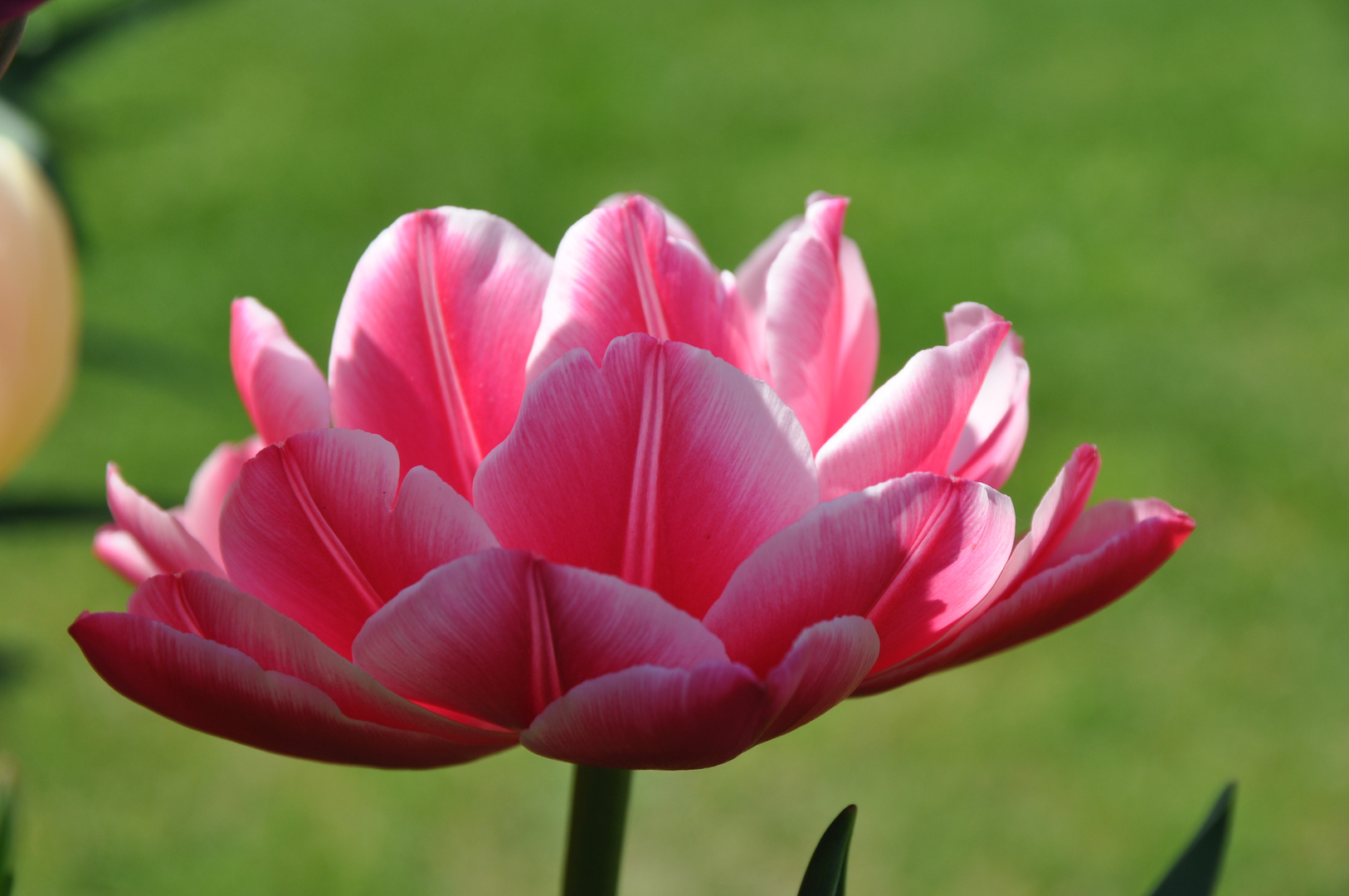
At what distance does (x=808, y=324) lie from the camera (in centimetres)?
34

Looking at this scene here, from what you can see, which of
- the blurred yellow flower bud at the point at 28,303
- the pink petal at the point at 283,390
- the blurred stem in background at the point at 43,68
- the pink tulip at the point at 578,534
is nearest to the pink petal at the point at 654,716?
the pink tulip at the point at 578,534

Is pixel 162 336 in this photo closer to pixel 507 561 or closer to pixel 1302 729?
pixel 1302 729

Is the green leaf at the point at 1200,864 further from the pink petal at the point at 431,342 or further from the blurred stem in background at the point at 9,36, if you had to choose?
the blurred stem in background at the point at 9,36

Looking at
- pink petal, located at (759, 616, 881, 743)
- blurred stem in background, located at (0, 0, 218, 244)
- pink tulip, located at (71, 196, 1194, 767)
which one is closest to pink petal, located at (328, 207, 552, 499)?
pink tulip, located at (71, 196, 1194, 767)

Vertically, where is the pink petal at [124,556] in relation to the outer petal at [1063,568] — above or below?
below

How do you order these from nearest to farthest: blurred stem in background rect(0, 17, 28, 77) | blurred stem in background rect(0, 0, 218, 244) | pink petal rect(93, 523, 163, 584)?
blurred stem in background rect(0, 17, 28, 77) < pink petal rect(93, 523, 163, 584) < blurred stem in background rect(0, 0, 218, 244)

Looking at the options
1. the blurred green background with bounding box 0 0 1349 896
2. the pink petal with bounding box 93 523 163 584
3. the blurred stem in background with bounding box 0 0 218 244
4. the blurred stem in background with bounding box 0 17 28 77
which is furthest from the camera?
the blurred green background with bounding box 0 0 1349 896

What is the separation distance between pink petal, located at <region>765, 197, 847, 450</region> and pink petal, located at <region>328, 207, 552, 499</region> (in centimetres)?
6

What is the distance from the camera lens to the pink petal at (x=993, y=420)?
0.32 meters

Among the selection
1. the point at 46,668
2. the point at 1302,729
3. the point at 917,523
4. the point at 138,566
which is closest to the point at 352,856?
the point at 46,668

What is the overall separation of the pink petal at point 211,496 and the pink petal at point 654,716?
4.9 inches

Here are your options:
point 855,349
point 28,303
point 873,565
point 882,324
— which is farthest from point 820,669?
point 882,324

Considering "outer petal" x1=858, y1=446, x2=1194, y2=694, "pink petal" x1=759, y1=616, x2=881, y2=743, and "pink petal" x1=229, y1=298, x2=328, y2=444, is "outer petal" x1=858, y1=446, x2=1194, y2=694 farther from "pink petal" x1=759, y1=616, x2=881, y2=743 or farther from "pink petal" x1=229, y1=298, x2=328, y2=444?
"pink petal" x1=229, y1=298, x2=328, y2=444

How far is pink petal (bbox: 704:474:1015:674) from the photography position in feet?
0.85
